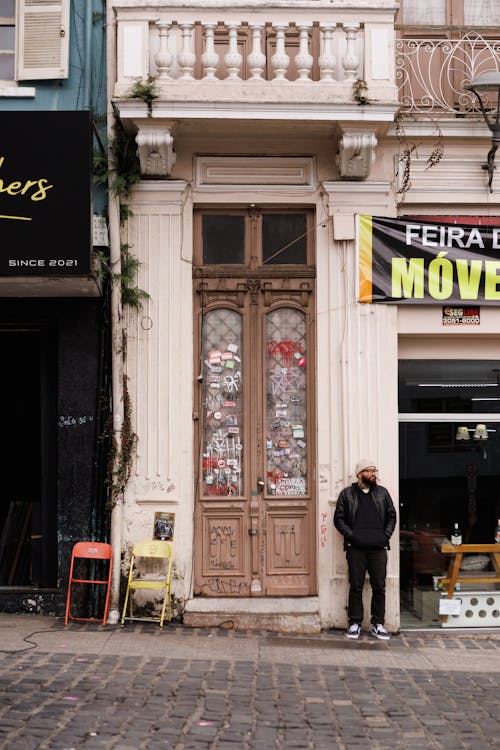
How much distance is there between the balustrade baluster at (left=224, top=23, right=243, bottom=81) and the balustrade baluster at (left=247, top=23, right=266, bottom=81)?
5.0 inches

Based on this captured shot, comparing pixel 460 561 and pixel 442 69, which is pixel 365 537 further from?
pixel 442 69

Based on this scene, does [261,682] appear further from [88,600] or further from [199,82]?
[199,82]

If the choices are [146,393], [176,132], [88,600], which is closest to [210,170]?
[176,132]

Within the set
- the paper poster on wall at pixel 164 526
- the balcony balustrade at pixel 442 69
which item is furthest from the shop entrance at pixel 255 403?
the balcony balustrade at pixel 442 69

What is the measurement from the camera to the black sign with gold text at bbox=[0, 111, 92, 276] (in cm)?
972

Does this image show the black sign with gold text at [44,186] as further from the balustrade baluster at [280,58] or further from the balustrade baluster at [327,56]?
the balustrade baluster at [327,56]

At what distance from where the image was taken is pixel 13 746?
6395 millimetres

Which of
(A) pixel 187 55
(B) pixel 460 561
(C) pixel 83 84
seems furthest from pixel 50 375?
(B) pixel 460 561

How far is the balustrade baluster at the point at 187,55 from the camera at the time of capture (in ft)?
33.9

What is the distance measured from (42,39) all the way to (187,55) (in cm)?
167

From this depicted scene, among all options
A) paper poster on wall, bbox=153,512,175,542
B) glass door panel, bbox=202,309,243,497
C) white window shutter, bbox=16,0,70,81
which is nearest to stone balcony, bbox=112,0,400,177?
white window shutter, bbox=16,0,70,81

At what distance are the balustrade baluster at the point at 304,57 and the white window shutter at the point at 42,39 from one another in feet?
8.02

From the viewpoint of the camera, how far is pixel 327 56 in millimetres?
10414

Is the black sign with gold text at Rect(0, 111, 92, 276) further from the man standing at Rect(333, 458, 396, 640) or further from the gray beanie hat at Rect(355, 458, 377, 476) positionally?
the man standing at Rect(333, 458, 396, 640)
